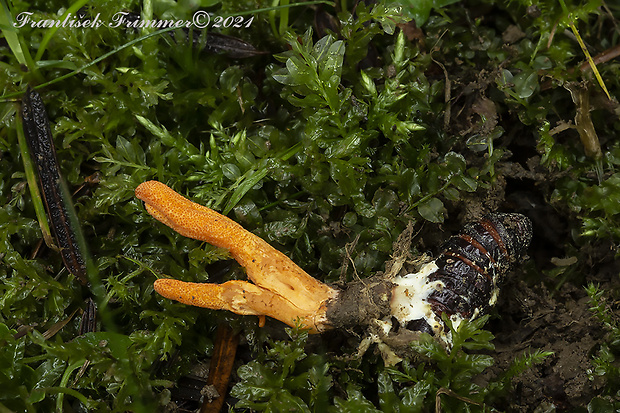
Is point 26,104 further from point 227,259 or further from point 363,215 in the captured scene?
point 363,215

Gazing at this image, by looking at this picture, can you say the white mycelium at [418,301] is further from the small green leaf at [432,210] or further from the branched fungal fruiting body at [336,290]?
the small green leaf at [432,210]

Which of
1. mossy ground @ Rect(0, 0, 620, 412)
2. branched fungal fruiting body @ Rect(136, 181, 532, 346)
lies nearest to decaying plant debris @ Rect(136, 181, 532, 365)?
branched fungal fruiting body @ Rect(136, 181, 532, 346)

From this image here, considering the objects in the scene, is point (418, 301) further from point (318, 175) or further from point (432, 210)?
point (318, 175)

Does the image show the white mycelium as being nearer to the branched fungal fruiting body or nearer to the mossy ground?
the branched fungal fruiting body

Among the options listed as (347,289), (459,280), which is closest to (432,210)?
(459,280)

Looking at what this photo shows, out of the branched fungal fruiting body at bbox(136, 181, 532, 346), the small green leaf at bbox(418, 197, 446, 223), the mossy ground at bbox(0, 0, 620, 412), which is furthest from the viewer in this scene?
the small green leaf at bbox(418, 197, 446, 223)

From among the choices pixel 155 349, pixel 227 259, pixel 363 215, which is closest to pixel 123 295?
pixel 155 349
